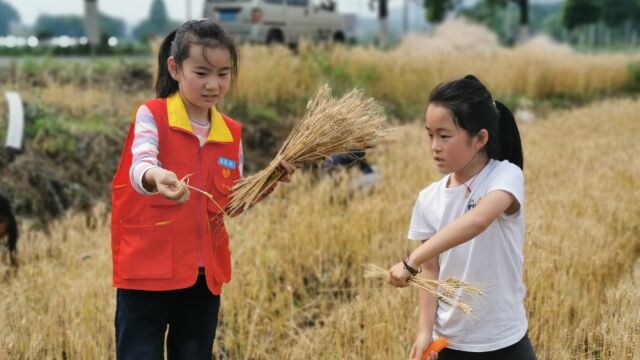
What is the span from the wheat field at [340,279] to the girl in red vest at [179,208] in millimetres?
717

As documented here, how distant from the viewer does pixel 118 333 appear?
2223 millimetres

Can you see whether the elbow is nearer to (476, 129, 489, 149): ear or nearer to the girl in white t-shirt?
the girl in white t-shirt

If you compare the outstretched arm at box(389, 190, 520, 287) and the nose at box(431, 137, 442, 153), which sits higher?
the nose at box(431, 137, 442, 153)

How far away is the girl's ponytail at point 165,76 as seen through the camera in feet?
7.50

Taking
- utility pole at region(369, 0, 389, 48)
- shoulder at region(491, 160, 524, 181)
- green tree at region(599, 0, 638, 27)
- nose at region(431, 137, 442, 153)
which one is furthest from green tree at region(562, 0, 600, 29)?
nose at region(431, 137, 442, 153)

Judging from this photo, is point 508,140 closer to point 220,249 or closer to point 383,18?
point 220,249

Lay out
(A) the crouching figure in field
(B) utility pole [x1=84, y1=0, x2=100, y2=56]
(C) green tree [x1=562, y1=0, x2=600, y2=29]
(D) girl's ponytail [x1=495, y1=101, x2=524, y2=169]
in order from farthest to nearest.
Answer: (C) green tree [x1=562, y1=0, x2=600, y2=29] → (B) utility pole [x1=84, y1=0, x2=100, y2=56] → (A) the crouching figure in field → (D) girl's ponytail [x1=495, y1=101, x2=524, y2=169]

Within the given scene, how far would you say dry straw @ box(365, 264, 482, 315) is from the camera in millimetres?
1862

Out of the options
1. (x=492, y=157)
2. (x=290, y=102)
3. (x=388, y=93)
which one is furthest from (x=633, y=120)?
(x=492, y=157)

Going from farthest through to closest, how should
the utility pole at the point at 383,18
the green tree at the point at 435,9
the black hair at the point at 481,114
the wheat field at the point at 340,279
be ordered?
the green tree at the point at 435,9
the utility pole at the point at 383,18
the wheat field at the point at 340,279
the black hair at the point at 481,114

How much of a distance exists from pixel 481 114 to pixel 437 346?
0.65m

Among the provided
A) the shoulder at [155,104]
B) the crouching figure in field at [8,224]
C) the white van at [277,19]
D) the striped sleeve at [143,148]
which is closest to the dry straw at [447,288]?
the striped sleeve at [143,148]

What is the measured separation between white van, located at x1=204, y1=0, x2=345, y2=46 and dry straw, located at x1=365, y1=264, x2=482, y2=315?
11.2 metres

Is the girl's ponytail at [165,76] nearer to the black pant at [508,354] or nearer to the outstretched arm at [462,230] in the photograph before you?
the outstretched arm at [462,230]
